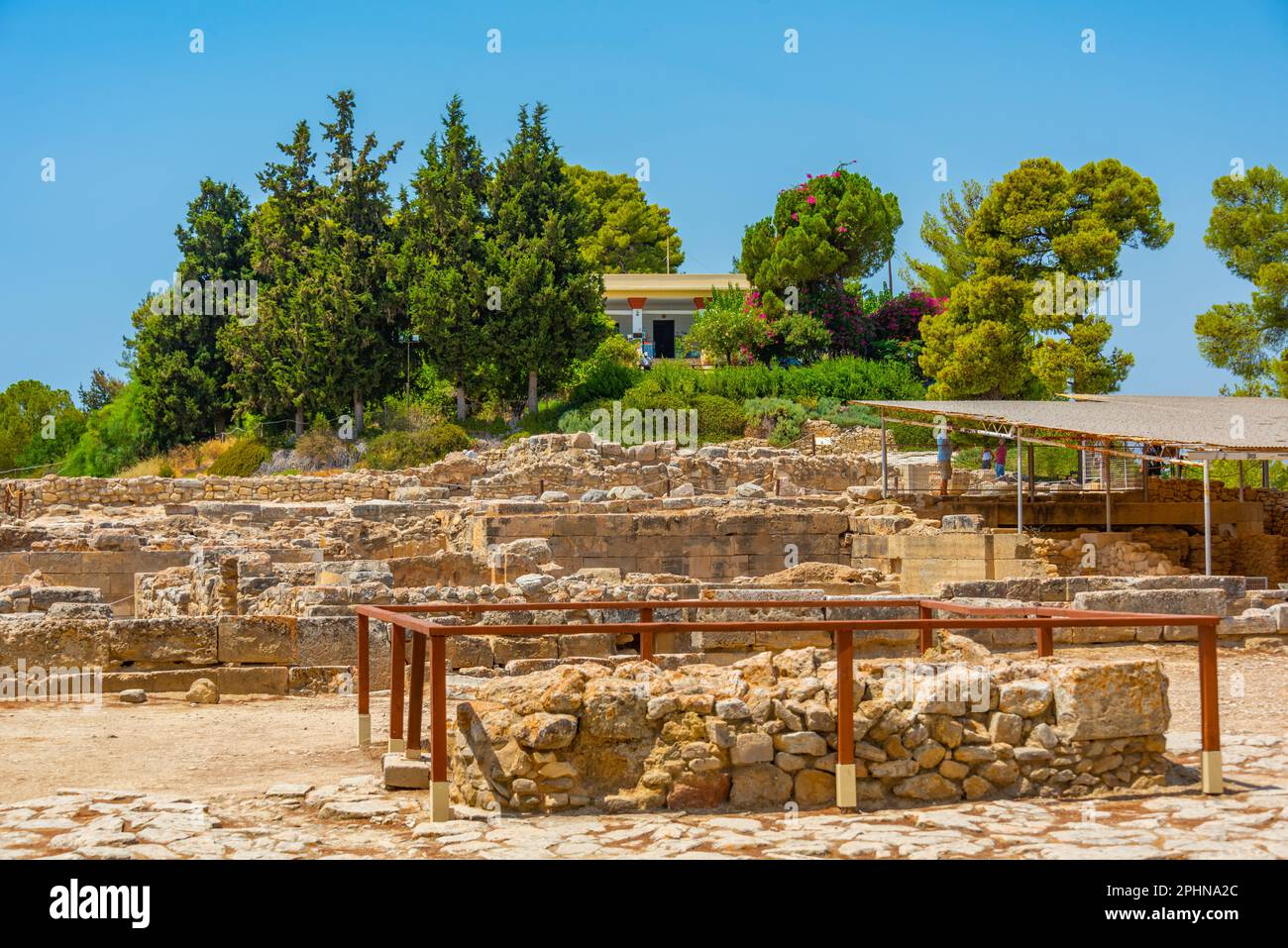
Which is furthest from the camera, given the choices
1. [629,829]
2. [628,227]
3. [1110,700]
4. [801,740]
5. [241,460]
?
[628,227]

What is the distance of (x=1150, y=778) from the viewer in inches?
263

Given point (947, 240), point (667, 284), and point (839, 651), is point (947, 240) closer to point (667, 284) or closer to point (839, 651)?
point (667, 284)

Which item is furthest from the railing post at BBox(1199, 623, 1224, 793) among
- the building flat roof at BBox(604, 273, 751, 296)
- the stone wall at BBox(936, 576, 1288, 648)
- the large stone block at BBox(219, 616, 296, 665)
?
the building flat roof at BBox(604, 273, 751, 296)

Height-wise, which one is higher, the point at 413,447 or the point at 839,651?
the point at 413,447

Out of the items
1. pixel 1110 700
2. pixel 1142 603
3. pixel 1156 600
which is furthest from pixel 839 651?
pixel 1156 600

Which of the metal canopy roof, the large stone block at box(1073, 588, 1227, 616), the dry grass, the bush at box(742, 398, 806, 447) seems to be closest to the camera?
the large stone block at box(1073, 588, 1227, 616)

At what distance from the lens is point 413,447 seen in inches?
1341

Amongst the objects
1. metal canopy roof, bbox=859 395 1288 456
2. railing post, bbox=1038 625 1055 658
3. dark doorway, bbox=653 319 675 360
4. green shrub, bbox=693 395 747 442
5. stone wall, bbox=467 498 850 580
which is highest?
dark doorway, bbox=653 319 675 360

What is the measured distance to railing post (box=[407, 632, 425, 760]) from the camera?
269 inches

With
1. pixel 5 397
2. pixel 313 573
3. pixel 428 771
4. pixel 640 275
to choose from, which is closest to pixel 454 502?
pixel 313 573

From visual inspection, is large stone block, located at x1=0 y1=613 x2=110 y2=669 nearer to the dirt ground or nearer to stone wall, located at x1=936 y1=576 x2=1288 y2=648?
the dirt ground

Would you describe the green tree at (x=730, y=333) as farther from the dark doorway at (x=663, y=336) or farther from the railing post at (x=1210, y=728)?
the railing post at (x=1210, y=728)

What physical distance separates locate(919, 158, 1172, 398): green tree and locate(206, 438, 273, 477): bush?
691 inches

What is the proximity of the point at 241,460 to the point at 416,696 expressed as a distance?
1210 inches
